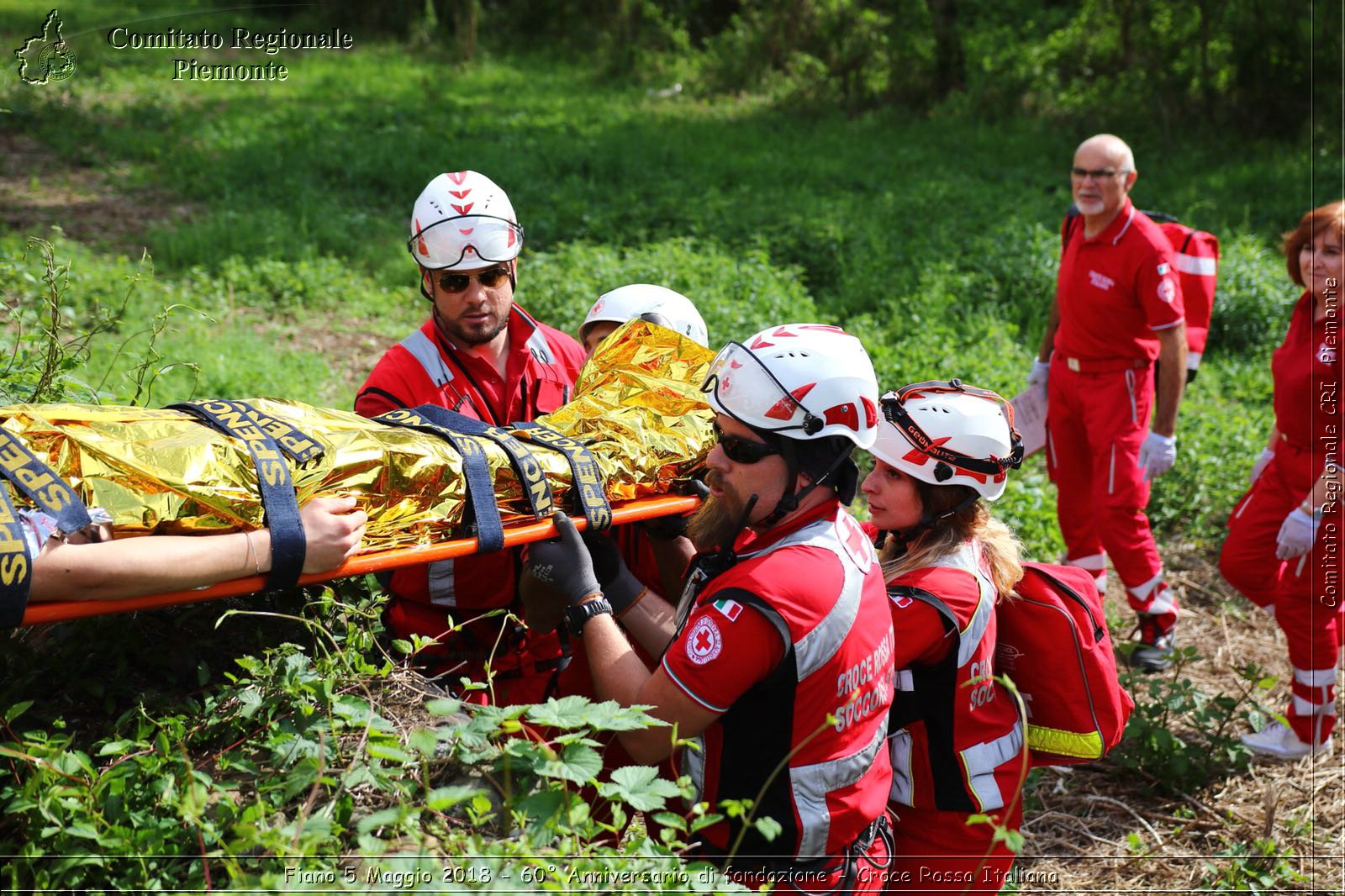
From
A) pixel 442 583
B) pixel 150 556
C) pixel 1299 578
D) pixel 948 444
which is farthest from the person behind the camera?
pixel 1299 578

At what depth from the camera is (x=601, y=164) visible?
44.6 ft

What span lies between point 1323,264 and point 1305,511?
1150mm

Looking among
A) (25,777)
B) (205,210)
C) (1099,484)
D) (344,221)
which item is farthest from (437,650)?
(205,210)

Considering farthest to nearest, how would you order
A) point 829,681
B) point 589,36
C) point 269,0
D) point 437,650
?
point 269,0, point 589,36, point 437,650, point 829,681

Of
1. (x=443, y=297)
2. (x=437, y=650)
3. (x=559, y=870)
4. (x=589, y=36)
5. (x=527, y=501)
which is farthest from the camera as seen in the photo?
(x=589, y=36)

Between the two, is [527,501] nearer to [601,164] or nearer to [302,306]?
[302,306]

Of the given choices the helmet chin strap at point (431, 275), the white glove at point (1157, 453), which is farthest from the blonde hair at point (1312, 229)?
the helmet chin strap at point (431, 275)

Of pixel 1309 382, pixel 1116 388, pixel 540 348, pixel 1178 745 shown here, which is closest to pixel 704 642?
pixel 540 348

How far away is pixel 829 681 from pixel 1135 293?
14.0ft

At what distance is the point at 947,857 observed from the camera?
319 centimetres

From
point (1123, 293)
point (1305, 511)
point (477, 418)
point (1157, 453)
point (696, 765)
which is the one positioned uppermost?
point (1123, 293)

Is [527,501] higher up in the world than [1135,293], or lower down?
lower down

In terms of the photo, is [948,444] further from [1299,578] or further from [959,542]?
[1299,578]

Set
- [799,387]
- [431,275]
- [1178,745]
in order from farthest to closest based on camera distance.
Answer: [1178,745]
[431,275]
[799,387]
